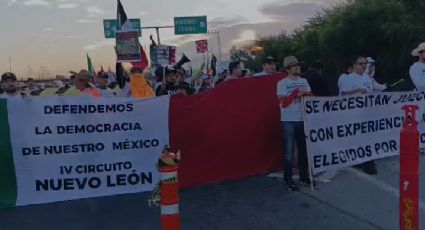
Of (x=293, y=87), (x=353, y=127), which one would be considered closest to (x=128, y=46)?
(x=293, y=87)

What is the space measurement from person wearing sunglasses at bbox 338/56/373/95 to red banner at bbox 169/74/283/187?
44.5 inches

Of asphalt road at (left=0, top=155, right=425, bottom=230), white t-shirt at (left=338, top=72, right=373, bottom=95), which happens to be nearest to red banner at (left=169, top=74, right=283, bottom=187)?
asphalt road at (left=0, top=155, right=425, bottom=230)

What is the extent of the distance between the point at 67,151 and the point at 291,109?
2888mm

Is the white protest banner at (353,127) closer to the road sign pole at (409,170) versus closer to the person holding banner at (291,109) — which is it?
the person holding banner at (291,109)

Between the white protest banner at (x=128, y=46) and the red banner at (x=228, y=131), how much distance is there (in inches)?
130

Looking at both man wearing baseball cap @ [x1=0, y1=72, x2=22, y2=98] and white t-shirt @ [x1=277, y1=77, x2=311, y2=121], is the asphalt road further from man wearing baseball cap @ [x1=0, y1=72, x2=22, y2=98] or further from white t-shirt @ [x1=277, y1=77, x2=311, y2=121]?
man wearing baseball cap @ [x1=0, y1=72, x2=22, y2=98]

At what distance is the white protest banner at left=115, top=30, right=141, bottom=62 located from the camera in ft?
34.8

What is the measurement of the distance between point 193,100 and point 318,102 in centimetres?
167

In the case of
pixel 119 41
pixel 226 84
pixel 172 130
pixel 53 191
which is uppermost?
pixel 119 41

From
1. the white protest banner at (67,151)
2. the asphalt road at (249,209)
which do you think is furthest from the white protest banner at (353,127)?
the white protest banner at (67,151)

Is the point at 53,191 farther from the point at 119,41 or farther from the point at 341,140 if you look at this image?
the point at 119,41

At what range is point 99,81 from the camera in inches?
474

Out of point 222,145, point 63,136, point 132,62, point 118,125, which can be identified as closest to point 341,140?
point 222,145

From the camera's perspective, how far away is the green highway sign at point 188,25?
105ft
